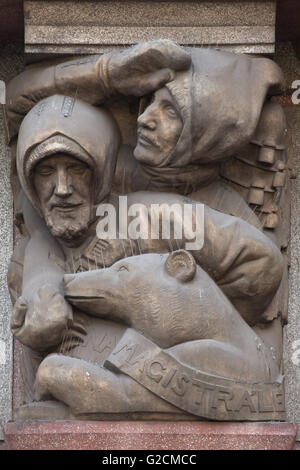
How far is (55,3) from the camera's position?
6371 mm

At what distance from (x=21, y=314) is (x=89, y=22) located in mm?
1100

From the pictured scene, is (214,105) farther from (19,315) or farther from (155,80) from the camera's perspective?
(19,315)

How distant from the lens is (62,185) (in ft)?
20.4

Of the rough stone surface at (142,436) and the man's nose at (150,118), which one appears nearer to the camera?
the rough stone surface at (142,436)

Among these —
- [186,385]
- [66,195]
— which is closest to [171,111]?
[66,195]

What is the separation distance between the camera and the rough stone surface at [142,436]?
5.88 meters

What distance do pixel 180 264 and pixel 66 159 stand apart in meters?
0.58

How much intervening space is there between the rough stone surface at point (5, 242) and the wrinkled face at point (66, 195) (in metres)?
0.54

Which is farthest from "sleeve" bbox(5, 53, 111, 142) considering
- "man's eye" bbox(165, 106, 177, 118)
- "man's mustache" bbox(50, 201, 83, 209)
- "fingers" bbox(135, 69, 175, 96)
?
"man's mustache" bbox(50, 201, 83, 209)

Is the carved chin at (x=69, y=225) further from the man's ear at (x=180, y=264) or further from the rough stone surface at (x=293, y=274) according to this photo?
the rough stone surface at (x=293, y=274)

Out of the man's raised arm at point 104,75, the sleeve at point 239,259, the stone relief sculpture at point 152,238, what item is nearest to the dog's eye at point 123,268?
the stone relief sculpture at point 152,238

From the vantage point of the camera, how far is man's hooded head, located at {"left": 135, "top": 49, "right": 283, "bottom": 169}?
618 centimetres

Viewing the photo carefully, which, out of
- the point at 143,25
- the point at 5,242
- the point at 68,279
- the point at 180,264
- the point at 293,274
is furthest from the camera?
the point at 5,242
